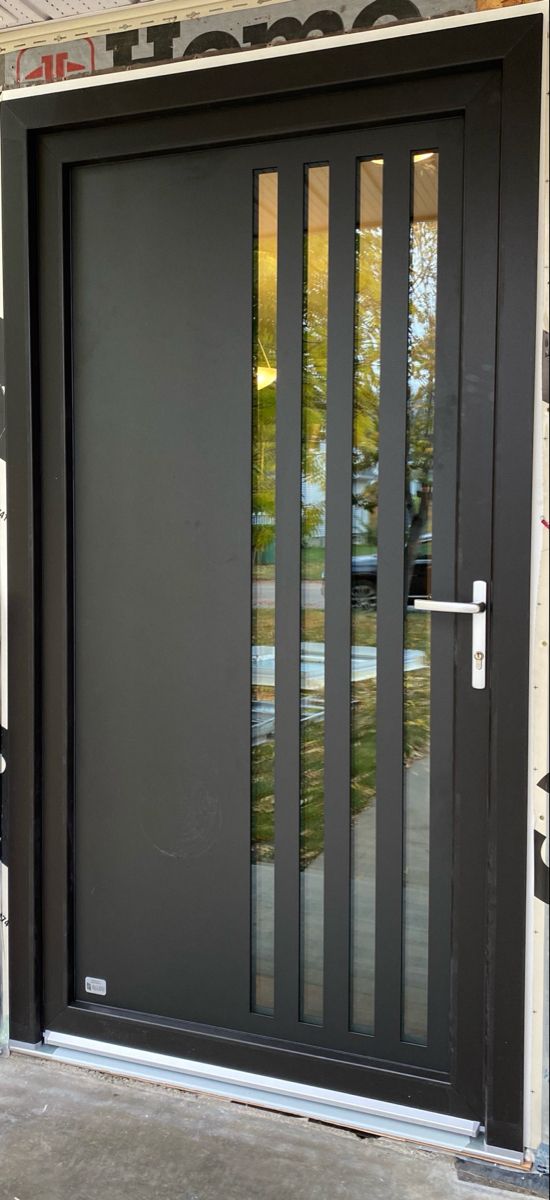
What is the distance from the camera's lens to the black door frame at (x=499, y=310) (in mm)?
1839

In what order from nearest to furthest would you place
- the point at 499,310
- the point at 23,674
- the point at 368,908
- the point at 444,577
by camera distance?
1. the point at 499,310
2. the point at 444,577
3. the point at 368,908
4. the point at 23,674

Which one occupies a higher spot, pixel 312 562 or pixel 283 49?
pixel 283 49

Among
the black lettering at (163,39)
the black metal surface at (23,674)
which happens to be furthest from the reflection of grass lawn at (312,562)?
the black lettering at (163,39)

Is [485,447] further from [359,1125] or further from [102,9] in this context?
[359,1125]

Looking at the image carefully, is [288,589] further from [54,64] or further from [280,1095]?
[54,64]

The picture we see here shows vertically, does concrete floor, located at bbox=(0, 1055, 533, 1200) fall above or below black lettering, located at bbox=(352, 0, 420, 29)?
below

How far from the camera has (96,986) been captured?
2.32 meters

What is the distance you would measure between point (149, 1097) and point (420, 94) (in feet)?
7.52

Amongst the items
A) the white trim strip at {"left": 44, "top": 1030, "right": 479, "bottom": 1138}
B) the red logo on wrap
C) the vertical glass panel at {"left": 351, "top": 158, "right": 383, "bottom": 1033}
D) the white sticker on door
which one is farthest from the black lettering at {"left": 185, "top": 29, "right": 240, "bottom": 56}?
the white trim strip at {"left": 44, "top": 1030, "right": 479, "bottom": 1138}

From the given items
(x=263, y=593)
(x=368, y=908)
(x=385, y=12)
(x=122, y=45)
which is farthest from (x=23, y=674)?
(x=385, y=12)

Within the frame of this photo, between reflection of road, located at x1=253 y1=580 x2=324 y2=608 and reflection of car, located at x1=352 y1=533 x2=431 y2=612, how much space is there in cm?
9

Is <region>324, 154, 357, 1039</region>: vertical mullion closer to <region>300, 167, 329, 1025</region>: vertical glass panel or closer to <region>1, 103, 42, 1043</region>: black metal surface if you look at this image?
<region>300, 167, 329, 1025</region>: vertical glass panel

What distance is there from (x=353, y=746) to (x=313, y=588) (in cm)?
37

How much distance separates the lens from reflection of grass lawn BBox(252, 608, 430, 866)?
79.4 inches
